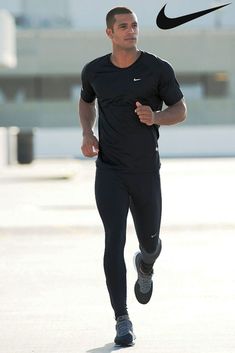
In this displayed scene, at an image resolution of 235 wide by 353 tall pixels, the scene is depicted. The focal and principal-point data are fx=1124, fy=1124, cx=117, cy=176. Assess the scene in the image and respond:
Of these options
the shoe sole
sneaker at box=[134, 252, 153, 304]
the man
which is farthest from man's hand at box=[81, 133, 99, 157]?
the shoe sole

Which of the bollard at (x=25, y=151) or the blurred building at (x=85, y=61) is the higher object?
the blurred building at (x=85, y=61)

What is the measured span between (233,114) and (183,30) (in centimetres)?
459

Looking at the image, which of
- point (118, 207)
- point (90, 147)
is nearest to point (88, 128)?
point (90, 147)

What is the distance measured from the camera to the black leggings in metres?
5.98

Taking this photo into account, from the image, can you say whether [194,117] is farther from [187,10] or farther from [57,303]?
[57,303]

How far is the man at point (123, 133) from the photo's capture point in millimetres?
5926

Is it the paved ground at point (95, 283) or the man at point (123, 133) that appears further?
the paved ground at point (95, 283)

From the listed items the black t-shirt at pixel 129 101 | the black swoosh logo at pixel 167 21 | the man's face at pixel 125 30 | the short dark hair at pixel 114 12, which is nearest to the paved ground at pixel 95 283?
the black t-shirt at pixel 129 101

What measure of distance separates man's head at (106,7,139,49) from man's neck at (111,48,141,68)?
1.4 inches

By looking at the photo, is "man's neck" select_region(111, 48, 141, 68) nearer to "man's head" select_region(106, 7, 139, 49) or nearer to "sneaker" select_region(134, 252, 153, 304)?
"man's head" select_region(106, 7, 139, 49)

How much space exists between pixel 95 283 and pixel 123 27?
2.93 meters

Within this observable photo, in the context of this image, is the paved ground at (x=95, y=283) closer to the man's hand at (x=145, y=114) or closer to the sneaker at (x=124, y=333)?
the sneaker at (x=124, y=333)

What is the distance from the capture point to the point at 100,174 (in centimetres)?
609

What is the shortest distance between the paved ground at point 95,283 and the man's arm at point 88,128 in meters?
1.04
